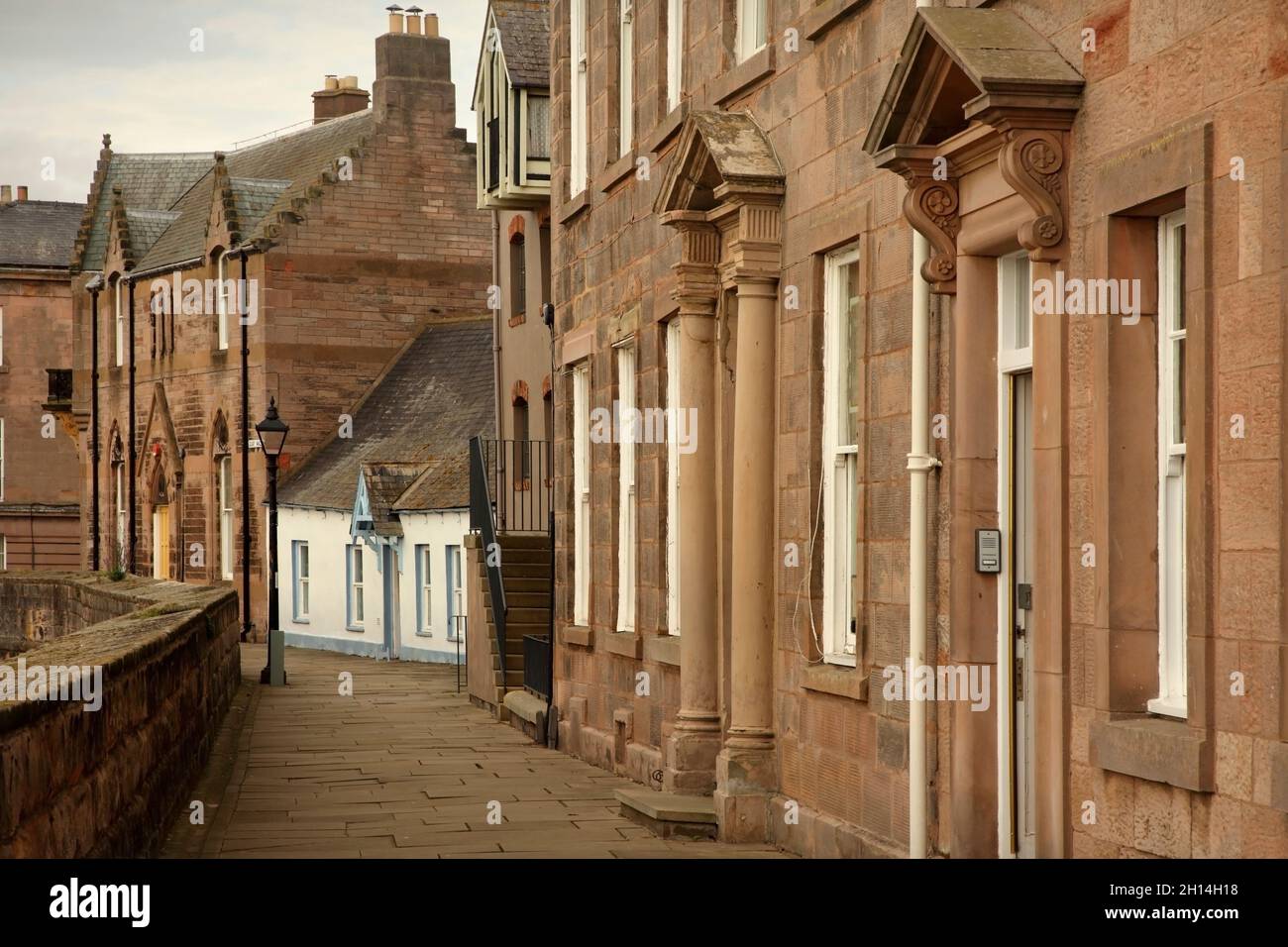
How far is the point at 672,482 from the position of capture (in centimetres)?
1567

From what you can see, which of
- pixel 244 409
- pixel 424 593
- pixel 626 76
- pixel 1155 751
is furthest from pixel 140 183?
pixel 1155 751

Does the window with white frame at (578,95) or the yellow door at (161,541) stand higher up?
the window with white frame at (578,95)

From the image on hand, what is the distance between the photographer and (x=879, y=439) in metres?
10.8

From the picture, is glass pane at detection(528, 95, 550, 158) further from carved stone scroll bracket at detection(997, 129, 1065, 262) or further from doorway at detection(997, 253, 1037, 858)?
carved stone scroll bracket at detection(997, 129, 1065, 262)

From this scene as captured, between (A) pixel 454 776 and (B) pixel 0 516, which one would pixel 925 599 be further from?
(B) pixel 0 516

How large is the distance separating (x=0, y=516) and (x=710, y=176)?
62114 millimetres

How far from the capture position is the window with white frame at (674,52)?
50.8 ft

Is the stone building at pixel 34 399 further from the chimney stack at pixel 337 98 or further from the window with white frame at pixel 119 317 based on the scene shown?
the chimney stack at pixel 337 98

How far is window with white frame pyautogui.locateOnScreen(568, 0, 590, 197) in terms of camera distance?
63.0 feet

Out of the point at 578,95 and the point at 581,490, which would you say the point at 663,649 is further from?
the point at 578,95

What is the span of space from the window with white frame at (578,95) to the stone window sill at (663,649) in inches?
201

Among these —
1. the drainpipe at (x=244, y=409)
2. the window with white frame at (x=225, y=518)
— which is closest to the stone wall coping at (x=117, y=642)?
the drainpipe at (x=244, y=409)

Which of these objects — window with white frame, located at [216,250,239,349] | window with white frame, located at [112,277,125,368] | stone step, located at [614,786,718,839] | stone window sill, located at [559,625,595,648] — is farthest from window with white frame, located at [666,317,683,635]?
window with white frame, located at [112,277,125,368]

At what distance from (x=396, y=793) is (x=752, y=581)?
15.4ft
